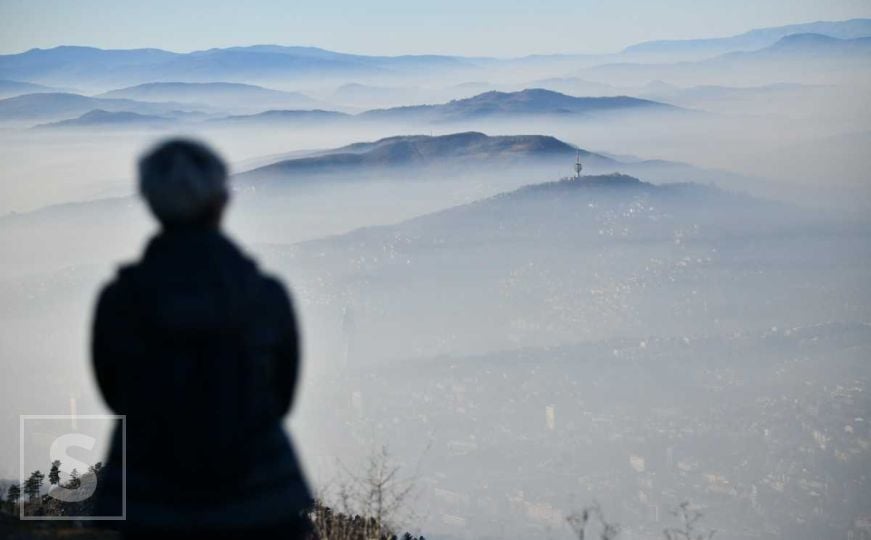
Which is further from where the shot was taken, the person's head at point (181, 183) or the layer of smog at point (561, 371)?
the layer of smog at point (561, 371)

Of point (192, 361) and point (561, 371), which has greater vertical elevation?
point (192, 361)

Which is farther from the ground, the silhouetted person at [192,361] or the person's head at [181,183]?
the person's head at [181,183]

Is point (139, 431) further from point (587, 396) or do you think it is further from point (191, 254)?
point (587, 396)

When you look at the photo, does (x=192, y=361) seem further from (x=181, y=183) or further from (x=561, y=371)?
(x=561, y=371)

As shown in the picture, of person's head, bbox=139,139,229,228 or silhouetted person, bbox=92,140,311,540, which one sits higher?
person's head, bbox=139,139,229,228

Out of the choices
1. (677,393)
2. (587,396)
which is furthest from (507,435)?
(677,393)

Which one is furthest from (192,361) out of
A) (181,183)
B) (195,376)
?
(181,183)

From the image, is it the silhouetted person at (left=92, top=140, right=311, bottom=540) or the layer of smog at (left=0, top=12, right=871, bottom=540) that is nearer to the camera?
the silhouetted person at (left=92, top=140, right=311, bottom=540)
